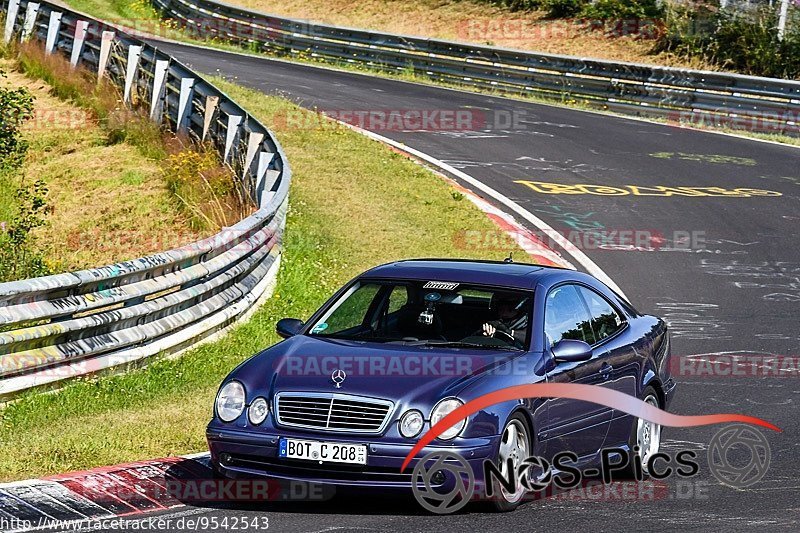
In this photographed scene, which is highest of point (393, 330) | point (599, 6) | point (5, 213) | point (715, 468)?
point (599, 6)

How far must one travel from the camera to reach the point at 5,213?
1936 centimetres

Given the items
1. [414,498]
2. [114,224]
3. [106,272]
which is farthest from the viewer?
[114,224]

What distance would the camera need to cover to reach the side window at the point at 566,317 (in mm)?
8461

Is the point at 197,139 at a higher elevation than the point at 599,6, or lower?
lower

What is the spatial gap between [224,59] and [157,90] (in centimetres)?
1260

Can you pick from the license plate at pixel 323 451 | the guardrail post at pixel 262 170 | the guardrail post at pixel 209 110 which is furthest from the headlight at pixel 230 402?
the guardrail post at pixel 209 110

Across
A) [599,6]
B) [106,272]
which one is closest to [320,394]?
[106,272]

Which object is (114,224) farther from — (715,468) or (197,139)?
(715,468)

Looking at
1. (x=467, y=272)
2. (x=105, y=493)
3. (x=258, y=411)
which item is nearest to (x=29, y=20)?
(x=467, y=272)

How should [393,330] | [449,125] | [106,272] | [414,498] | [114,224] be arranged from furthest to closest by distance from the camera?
[449,125]
[114,224]
[106,272]
[393,330]
[414,498]

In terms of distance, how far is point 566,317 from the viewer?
28.4ft

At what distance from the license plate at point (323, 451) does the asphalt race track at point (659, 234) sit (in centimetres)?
32

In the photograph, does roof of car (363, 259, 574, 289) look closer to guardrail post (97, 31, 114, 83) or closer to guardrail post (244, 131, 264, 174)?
guardrail post (244, 131, 264, 174)

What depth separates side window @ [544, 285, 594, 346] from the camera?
8.46 meters
